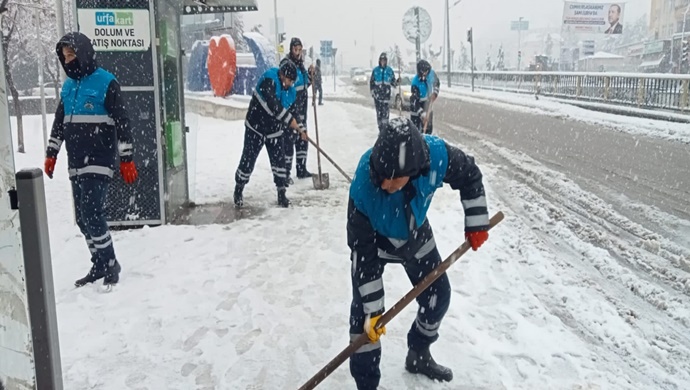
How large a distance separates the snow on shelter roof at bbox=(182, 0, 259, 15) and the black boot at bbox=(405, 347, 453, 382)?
18.2ft

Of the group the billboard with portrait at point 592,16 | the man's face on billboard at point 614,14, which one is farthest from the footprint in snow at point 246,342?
the man's face on billboard at point 614,14

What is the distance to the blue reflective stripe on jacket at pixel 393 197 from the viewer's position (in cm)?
291

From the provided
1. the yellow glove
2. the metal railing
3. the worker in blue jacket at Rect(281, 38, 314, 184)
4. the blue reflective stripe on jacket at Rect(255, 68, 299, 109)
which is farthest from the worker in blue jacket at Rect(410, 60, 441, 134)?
the metal railing

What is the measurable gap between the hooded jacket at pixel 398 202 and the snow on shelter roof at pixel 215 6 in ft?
17.8

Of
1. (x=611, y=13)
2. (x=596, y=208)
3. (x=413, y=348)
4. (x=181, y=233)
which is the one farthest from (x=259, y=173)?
(x=611, y=13)

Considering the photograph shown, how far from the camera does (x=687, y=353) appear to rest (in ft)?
12.4

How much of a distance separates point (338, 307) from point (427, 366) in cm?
116

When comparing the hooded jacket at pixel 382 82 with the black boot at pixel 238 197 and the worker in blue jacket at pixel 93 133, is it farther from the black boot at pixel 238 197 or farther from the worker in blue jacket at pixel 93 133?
the worker in blue jacket at pixel 93 133

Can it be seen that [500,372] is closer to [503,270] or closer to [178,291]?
[503,270]

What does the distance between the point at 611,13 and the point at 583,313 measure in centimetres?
4874

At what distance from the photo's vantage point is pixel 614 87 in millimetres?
21156

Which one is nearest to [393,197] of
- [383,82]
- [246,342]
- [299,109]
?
[246,342]

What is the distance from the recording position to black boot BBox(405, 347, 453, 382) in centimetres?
351

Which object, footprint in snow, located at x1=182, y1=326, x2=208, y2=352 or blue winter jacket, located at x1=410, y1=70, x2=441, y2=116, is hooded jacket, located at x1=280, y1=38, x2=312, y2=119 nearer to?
blue winter jacket, located at x1=410, y1=70, x2=441, y2=116
